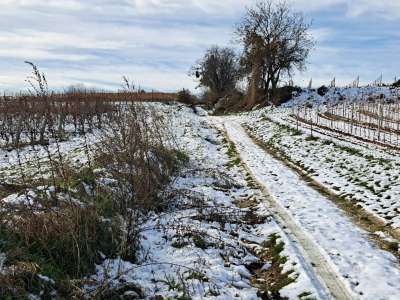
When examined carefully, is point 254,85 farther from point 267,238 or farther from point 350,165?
point 267,238

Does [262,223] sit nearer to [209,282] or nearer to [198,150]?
[209,282]

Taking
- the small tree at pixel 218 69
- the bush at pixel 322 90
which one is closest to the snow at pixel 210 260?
the bush at pixel 322 90

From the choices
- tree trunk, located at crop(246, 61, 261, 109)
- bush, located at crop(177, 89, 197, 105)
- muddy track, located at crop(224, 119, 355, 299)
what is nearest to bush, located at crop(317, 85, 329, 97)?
tree trunk, located at crop(246, 61, 261, 109)

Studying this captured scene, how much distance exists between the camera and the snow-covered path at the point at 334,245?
599 cm

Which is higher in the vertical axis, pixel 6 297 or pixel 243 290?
pixel 6 297

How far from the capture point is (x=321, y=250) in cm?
737

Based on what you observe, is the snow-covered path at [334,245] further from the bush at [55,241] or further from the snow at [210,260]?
the bush at [55,241]

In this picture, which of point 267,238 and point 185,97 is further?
point 185,97

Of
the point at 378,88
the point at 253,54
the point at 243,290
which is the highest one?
the point at 253,54

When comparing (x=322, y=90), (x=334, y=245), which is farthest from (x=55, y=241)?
(x=322, y=90)

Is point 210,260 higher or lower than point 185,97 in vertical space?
lower

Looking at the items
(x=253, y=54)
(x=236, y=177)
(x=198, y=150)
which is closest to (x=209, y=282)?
(x=236, y=177)

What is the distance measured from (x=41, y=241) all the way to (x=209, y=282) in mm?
2495

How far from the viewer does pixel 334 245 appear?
7.58 metres
